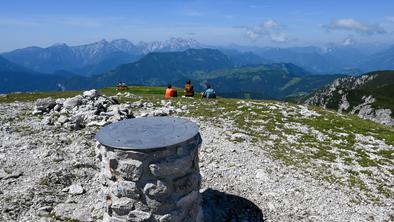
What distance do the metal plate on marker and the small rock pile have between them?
1085cm

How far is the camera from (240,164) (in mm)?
18219

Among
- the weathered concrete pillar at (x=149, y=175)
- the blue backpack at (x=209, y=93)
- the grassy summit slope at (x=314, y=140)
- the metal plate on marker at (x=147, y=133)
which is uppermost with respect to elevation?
the metal plate on marker at (x=147, y=133)

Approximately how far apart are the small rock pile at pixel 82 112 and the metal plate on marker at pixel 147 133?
10845mm

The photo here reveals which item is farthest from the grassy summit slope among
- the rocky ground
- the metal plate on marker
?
the metal plate on marker

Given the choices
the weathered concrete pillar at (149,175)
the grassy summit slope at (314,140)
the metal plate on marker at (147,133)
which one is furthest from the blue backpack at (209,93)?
the weathered concrete pillar at (149,175)

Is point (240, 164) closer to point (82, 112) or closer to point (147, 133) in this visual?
point (147, 133)

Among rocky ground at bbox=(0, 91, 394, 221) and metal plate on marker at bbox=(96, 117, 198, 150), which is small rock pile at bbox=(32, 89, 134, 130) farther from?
metal plate on marker at bbox=(96, 117, 198, 150)

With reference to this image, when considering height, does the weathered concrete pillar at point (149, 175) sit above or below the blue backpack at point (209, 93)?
above

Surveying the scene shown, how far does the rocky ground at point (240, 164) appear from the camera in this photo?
14.6 meters

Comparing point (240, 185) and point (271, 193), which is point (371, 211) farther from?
point (240, 185)

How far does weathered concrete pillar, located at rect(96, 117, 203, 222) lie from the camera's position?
33.8 feet

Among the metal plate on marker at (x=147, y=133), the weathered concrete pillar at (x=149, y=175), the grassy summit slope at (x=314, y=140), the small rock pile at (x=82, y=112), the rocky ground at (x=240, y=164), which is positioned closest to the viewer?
the weathered concrete pillar at (x=149, y=175)

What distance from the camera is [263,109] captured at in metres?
32.2

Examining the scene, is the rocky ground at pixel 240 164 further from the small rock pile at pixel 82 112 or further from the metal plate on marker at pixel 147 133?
the metal plate on marker at pixel 147 133
